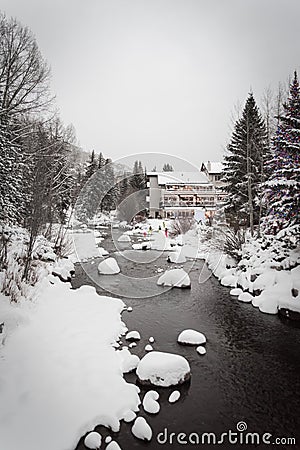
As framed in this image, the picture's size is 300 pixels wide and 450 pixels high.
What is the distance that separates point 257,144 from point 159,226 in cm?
1355

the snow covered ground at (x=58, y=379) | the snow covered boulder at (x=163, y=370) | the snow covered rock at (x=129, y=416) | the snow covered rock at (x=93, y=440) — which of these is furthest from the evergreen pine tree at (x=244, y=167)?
the snow covered rock at (x=93, y=440)

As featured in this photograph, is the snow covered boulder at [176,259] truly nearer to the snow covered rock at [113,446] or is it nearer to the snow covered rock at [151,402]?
the snow covered rock at [151,402]

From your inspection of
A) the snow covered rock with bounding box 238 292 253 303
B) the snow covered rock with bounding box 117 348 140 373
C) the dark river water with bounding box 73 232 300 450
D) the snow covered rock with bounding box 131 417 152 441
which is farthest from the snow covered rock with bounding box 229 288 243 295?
the snow covered rock with bounding box 131 417 152 441

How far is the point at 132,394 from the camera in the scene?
5305 mm

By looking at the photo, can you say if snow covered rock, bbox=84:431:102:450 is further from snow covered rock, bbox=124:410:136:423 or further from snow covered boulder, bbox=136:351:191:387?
snow covered boulder, bbox=136:351:191:387

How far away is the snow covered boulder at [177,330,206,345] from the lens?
747 cm

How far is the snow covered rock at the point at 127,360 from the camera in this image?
6.15 meters

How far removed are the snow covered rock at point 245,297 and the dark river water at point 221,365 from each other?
0.25m

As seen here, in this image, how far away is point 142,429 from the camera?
448 centimetres

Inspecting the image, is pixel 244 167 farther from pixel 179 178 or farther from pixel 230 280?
pixel 179 178

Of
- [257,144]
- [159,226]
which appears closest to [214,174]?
[159,226]

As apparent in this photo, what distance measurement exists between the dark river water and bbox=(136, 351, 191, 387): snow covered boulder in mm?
147

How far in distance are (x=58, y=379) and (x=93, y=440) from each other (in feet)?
5.02

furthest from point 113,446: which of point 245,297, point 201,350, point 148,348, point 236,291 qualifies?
point 236,291
